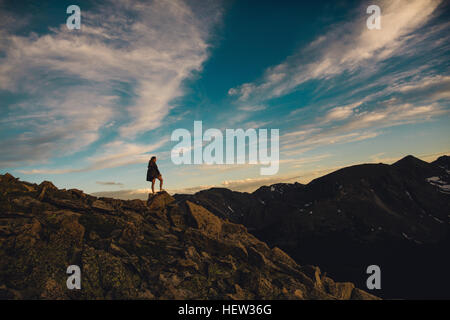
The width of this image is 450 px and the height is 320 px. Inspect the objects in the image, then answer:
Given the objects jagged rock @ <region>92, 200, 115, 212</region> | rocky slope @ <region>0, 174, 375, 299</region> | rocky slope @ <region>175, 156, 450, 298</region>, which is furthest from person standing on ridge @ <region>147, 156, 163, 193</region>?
rocky slope @ <region>175, 156, 450, 298</region>

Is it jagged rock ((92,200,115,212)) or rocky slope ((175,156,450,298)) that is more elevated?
jagged rock ((92,200,115,212))

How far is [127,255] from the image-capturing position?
19.3 meters

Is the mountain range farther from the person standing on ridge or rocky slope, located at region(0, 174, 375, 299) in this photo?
the person standing on ridge

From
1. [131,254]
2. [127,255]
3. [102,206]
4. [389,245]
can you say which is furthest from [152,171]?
[389,245]

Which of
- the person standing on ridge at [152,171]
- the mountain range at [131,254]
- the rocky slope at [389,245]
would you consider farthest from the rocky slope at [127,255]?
Result: the rocky slope at [389,245]

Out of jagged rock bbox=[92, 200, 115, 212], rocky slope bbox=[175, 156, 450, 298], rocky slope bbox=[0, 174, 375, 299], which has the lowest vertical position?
rocky slope bbox=[175, 156, 450, 298]

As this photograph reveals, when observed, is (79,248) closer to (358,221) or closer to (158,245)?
(158,245)

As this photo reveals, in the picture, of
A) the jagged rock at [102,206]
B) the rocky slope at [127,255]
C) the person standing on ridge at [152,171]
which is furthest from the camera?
the person standing on ridge at [152,171]

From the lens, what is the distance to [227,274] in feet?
66.6

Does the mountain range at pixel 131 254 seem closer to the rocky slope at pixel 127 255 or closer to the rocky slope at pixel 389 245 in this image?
the rocky slope at pixel 127 255

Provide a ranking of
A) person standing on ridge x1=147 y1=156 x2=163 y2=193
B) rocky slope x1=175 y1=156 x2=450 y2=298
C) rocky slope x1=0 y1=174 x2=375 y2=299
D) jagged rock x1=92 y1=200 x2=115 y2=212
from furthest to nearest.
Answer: rocky slope x1=175 y1=156 x2=450 y2=298 < person standing on ridge x1=147 y1=156 x2=163 y2=193 < jagged rock x1=92 y1=200 x2=115 y2=212 < rocky slope x1=0 y1=174 x2=375 y2=299

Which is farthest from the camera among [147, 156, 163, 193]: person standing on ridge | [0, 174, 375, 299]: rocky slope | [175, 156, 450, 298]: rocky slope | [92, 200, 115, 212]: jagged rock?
[175, 156, 450, 298]: rocky slope

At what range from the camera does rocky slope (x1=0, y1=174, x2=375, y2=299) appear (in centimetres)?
1636

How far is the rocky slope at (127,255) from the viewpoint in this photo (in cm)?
1636
